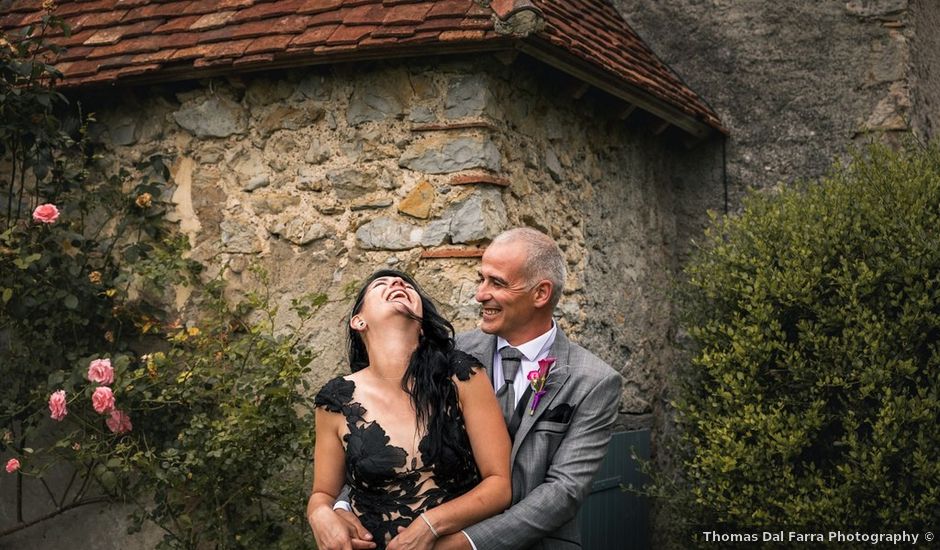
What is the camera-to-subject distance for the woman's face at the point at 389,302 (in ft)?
10.3

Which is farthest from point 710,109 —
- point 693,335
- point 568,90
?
point 693,335

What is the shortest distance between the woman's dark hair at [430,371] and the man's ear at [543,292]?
33 cm

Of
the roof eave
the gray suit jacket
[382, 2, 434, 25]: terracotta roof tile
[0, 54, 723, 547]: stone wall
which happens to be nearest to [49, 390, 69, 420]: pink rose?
[0, 54, 723, 547]: stone wall

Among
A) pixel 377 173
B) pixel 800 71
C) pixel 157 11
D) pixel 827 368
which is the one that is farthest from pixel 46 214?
pixel 800 71

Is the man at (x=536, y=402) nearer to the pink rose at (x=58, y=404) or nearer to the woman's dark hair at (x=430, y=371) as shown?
the woman's dark hair at (x=430, y=371)

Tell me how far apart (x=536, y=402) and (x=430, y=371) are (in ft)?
1.29

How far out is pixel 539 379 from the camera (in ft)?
10.7

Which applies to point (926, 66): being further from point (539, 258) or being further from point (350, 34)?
point (539, 258)

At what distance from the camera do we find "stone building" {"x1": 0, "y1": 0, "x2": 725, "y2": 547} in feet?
15.7

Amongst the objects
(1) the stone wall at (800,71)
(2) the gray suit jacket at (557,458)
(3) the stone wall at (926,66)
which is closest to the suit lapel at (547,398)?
(2) the gray suit jacket at (557,458)

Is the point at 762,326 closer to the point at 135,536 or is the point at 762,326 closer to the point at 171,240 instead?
the point at 171,240

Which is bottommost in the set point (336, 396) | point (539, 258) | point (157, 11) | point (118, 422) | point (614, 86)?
point (118, 422)

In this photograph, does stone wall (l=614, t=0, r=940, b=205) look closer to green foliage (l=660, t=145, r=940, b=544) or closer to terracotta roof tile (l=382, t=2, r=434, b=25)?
green foliage (l=660, t=145, r=940, b=544)

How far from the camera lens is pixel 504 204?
16.1 feet
